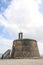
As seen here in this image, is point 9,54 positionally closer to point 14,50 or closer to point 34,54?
point 14,50

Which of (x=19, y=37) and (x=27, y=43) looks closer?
(x=27, y=43)

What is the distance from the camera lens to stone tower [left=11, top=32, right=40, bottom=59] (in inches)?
528

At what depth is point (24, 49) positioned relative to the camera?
13.5 meters

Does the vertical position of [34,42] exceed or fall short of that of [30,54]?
it exceeds it

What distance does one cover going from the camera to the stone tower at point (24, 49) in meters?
13.4

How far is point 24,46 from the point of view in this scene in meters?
13.6

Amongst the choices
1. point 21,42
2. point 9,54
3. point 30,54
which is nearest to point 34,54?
point 30,54

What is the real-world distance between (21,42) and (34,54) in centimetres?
140

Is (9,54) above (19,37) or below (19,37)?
below

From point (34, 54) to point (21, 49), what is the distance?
1.12 meters

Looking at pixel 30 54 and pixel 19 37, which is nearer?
pixel 30 54

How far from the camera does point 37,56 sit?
14.0 metres

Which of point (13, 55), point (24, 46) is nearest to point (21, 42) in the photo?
point (24, 46)

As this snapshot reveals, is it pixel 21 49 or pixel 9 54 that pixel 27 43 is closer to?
pixel 21 49
